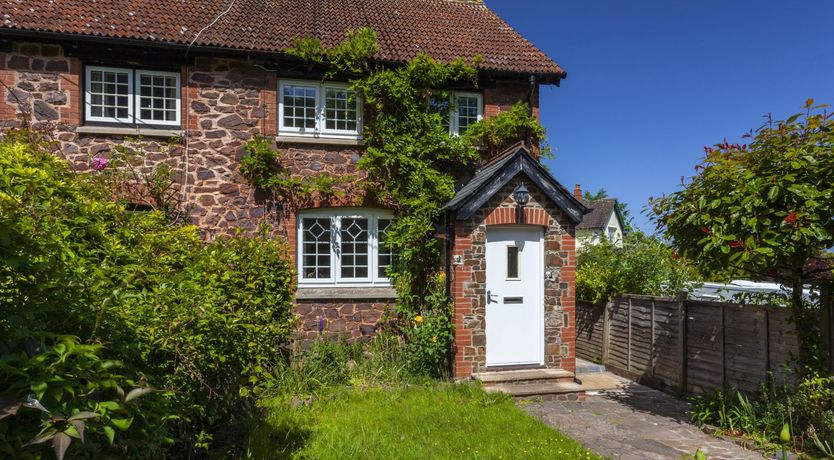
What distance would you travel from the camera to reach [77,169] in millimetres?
→ 8969

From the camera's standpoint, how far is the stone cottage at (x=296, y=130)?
8.77 m

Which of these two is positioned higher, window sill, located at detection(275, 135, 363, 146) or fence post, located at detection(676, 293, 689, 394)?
window sill, located at detection(275, 135, 363, 146)

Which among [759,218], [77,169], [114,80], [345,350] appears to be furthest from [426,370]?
[114,80]

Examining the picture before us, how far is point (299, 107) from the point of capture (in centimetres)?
999

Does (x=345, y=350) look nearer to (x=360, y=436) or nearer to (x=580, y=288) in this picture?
(x=360, y=436)

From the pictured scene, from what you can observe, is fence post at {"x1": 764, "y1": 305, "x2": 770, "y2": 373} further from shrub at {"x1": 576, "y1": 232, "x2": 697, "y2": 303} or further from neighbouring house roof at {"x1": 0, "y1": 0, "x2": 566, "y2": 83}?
neighbouring house roof at {"x1": 0, "y1": 0, "x2": 566, "y2": 83}

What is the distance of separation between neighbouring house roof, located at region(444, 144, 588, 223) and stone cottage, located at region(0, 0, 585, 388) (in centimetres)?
3

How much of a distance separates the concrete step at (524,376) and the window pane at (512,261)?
5.34 feet

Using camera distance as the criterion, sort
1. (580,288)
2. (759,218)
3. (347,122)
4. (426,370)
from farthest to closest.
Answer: (580,288), (347,122), (426,370), (759,218)

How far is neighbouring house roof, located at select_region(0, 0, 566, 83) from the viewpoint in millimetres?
9039

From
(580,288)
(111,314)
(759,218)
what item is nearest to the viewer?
(111,314)

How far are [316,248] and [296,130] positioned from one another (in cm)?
229

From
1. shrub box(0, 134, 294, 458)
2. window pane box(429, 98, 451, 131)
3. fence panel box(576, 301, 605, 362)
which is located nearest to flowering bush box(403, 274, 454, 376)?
shrub box(0, 134, 294, 458)

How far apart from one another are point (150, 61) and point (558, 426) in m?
9.02
